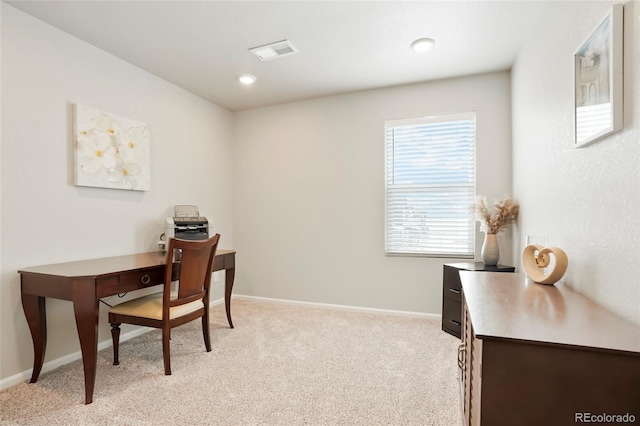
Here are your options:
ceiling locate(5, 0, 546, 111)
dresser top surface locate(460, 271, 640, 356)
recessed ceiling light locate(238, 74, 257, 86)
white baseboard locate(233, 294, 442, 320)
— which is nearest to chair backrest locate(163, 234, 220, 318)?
white baseboard locate(233, 294, 442, 320)

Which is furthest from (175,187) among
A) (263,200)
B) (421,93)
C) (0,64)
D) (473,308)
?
(473,308)

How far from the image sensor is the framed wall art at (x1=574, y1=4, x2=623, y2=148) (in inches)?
44.5

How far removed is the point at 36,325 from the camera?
2.11 m

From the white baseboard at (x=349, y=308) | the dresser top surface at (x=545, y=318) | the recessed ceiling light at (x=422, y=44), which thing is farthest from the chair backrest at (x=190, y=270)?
the recessed ceiling light at (x=422, y=44)

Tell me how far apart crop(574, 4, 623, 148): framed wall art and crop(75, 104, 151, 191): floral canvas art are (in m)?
3.12

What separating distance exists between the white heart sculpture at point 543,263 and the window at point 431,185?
151 centimetres

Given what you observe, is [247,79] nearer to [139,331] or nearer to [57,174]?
[57,174]

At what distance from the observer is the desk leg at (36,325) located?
2088 millimetres

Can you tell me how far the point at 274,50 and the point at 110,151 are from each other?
1.59m

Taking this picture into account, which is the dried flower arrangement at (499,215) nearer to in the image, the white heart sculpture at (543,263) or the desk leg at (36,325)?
the white heart sculpture at (543,263)

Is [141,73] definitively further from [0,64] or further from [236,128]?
[236,128]

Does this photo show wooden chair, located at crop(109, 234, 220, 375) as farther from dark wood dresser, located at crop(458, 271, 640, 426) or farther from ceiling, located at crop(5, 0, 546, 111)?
dark wood dresser, located at crop(458, 271, 640, 426)

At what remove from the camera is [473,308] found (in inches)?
47.6

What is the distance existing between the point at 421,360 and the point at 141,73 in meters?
3.46
